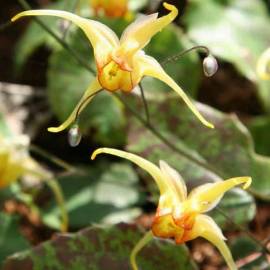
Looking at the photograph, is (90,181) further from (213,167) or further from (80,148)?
(213,167)

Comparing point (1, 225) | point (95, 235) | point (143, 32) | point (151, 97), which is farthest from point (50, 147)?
point (143, 32)

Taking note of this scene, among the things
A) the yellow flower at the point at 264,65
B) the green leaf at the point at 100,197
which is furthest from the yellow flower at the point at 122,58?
the green leaf at the point at 100,197

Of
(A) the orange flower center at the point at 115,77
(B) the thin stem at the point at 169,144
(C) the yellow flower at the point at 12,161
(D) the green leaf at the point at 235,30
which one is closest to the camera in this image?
(A) the orange flower center at the point at 115,77

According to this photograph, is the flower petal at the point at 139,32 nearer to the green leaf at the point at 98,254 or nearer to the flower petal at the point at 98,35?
the flower petal at the point at 98,35

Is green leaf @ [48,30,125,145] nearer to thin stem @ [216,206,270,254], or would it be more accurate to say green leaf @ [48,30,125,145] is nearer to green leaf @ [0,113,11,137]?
green leaf @ [0,113,11,137]

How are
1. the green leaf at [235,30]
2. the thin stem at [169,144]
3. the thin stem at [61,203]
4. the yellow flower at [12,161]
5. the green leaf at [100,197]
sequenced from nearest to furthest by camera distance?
the thin stem at [169,144], the yellow flower at [12,161], the thin stem at [61,203], the green leaf at [100,197], the green leaf at [235,30]

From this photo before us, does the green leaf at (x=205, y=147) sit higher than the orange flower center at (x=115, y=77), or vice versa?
the orange flower center at (x=115, y=77)

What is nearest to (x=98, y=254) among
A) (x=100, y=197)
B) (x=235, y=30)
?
(x=100, y=197)

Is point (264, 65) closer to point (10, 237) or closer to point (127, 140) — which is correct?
point (127, 140)
